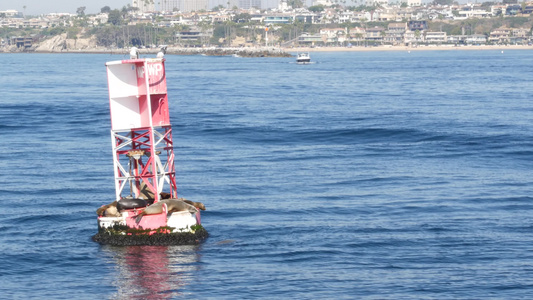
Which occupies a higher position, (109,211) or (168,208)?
(168,208)

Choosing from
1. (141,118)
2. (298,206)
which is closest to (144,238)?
(141,118)

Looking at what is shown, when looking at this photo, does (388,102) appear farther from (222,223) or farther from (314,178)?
(222,223)

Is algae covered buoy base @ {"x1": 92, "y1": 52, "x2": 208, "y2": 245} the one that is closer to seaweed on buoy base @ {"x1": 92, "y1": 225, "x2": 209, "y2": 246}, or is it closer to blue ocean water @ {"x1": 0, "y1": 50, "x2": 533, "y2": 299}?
seaweed on buoy base @ {"x1": 92, "y1": 225, "x2": 209, "y2": 246}

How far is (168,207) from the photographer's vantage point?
28844mm

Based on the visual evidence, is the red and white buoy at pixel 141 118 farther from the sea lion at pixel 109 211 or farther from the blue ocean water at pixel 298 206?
the blue ocean water at pixel 298 206

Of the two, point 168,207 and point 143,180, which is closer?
point 168,207

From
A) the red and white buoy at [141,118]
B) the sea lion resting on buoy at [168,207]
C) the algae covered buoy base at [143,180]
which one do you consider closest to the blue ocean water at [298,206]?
the algae covered buoy base at [143,180]

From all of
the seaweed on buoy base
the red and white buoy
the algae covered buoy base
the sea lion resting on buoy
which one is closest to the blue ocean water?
the seaweed on buoy base

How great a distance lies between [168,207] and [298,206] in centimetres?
790

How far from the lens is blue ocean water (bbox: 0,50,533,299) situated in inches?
992

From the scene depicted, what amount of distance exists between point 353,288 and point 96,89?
8993 centimetres

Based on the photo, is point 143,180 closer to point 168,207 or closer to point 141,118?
point 168,207

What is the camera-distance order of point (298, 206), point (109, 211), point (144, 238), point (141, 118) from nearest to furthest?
point (144, 238) < point (109, 211) < point (141, 118) < point (298, 206)

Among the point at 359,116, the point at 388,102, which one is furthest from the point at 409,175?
the point at 388,102
